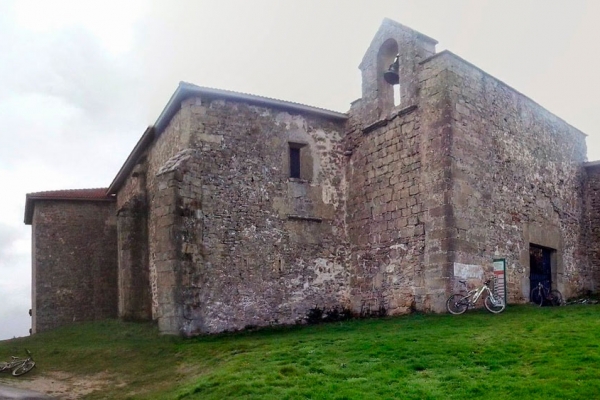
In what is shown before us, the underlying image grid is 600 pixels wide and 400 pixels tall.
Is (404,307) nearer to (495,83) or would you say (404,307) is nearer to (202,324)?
(202,324)

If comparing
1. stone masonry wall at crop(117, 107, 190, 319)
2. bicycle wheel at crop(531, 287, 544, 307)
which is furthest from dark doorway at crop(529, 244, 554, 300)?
stone masonry wall at crop(117, 107, 190, 319)

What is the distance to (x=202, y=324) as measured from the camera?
14.8 m

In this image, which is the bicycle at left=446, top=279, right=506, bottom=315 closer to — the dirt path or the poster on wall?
the poster on wall

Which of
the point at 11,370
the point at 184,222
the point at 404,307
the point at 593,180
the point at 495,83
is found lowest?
the point at 11,370

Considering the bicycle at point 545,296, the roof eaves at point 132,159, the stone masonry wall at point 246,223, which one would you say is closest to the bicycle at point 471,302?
the bicycle at point 545,296

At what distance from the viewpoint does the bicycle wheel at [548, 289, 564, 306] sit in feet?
57.5

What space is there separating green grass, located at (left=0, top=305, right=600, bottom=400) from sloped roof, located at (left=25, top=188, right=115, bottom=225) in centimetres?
867

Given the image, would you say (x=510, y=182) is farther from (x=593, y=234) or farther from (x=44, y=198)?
(x=44, y=198)

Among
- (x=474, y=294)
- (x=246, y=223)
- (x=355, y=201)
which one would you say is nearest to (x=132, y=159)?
(x=246, y=223)

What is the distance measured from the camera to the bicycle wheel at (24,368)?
1334 cm

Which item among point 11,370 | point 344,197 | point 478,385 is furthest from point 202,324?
point 478,385

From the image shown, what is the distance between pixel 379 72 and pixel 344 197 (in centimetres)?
365

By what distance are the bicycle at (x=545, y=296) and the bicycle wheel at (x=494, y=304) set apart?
301 cm

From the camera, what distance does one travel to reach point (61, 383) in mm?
12422
